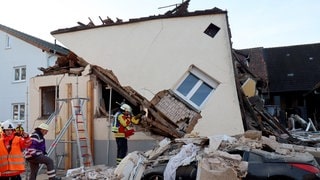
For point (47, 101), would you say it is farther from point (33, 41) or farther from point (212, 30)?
point (33, 41)

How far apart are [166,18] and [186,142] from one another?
811cm

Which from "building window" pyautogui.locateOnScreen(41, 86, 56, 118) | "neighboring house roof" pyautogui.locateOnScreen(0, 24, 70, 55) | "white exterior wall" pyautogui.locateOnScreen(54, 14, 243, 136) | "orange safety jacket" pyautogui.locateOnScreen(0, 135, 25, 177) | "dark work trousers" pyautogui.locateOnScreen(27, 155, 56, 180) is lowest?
"dark work trousers" pyautogui.locateOnScreen(27, 155, 56, 180)

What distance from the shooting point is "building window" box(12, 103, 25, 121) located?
1130 inches

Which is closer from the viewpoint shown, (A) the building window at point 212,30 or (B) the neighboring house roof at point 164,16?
(A) the building window at point 212,30

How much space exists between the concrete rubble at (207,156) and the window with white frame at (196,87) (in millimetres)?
5771

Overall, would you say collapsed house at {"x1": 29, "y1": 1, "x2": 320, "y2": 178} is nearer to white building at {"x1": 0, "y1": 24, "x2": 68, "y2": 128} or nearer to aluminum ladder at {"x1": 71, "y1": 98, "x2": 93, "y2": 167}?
aluminum ladder at {"x1": 71, "y1": 98, "x2": 93, "y2": 167}

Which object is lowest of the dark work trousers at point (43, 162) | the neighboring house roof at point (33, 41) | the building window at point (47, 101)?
A: the dark work trousers at point (43, 162)

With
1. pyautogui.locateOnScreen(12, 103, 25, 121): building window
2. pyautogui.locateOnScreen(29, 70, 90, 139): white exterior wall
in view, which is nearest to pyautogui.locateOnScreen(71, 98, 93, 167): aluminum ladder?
pyautogui.locateOnScreen(29, 70, 90, 139): white exterior wall

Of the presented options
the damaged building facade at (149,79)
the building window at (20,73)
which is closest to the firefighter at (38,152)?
the damaged building facade at (149,79)

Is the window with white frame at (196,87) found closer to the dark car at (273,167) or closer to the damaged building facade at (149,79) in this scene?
the damaged building facade at (149,79)

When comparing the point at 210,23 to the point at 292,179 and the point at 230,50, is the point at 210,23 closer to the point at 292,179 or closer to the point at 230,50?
the point at 230,50

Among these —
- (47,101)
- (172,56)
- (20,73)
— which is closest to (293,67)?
(172,56)

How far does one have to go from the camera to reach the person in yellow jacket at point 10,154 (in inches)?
293

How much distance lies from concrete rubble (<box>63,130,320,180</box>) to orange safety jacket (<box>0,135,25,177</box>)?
2315 millimetres
